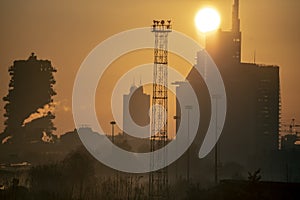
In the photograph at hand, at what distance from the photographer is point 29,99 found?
191 m

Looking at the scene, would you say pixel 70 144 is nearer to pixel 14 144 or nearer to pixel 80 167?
pixel 14 144

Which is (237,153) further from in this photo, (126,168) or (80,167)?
(80,167)

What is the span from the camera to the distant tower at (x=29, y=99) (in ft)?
610

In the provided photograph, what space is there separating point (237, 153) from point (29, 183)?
3983 inches

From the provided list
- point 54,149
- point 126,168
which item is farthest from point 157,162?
point 54,149

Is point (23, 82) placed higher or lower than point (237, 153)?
higher

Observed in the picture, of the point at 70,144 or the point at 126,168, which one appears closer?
the point at 126,168

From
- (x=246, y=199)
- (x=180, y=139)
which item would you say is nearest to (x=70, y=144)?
(x=180, y=139)

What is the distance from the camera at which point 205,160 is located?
15325 centimetres

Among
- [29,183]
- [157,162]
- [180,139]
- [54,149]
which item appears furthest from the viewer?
[180,139]

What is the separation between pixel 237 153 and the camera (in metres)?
192

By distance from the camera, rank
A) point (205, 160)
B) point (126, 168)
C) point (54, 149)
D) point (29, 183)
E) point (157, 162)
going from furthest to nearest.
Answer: point (54, 149) < point (205, 160) < point (126, 168) < point (157, 162) < point (29, 183)

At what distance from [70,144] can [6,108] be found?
19028mm

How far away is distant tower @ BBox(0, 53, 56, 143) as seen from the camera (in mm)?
186000
